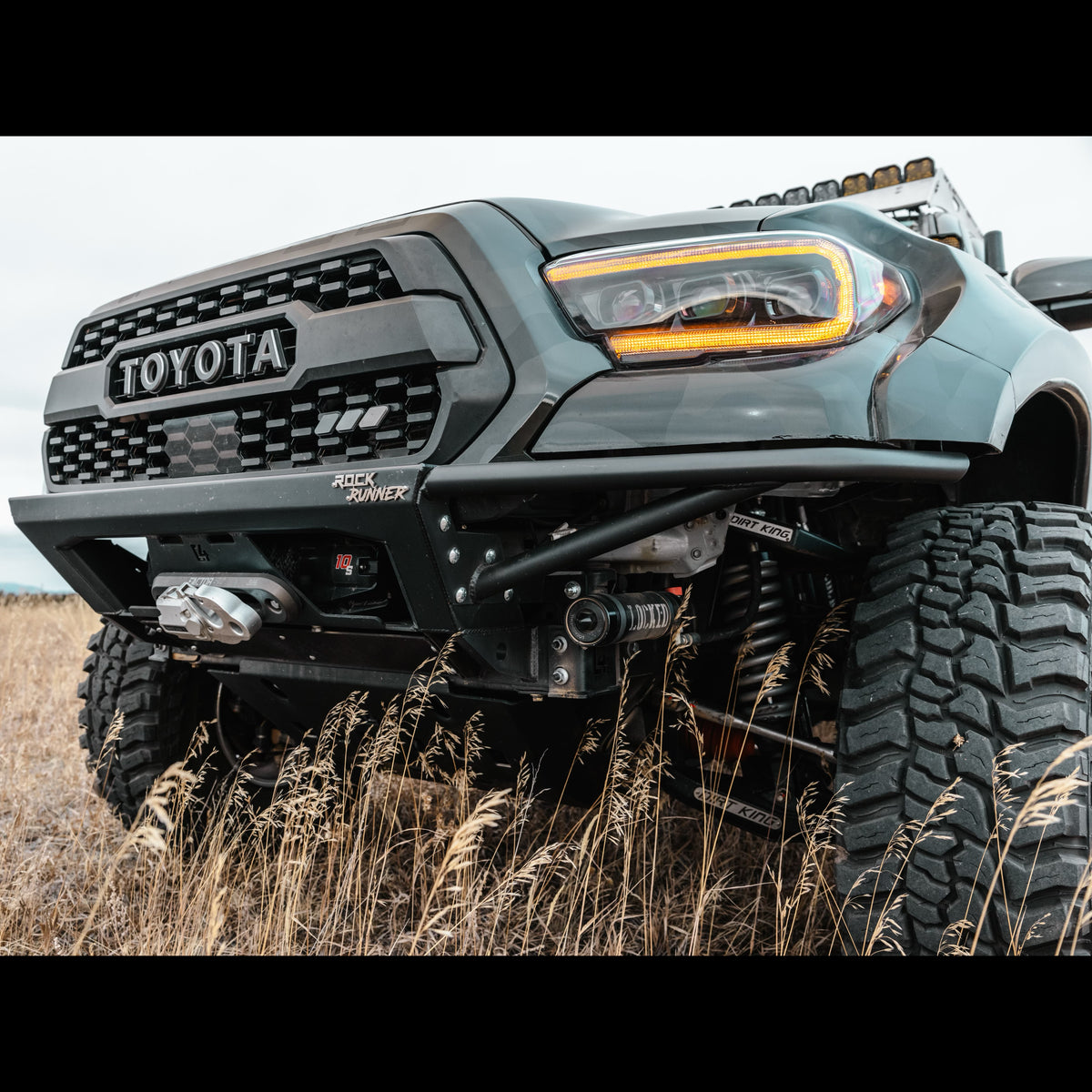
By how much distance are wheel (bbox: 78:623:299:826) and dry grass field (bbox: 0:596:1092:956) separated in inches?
3.8

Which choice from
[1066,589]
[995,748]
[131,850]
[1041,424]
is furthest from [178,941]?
[1041,424]

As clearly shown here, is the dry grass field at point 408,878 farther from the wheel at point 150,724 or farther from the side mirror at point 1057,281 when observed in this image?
the side mirror at point 1057,281

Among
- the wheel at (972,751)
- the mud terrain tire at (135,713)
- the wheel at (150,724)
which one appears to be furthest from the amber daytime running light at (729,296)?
the mud terrain tire at (135,713)

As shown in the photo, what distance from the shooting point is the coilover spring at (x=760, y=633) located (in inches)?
88.1

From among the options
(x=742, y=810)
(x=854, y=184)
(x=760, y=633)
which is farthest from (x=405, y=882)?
(x=854, y=184)

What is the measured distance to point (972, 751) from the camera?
1660 millimetres

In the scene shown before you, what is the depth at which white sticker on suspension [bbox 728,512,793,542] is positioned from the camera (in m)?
1.94

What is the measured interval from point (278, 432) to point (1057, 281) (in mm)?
1936

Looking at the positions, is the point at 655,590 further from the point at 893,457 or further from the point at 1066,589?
the point at 1066,589

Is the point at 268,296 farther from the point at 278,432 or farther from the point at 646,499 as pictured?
the point at 646,499

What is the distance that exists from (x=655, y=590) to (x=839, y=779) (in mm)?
522

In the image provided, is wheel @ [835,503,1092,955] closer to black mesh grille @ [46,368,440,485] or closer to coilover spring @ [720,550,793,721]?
coilover spring @ [720,550,793,721]

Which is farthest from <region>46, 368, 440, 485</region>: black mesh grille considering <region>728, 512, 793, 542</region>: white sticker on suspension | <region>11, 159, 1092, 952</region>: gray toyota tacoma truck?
<region>728, 512, 793, 542</region>: white sticker on suspension

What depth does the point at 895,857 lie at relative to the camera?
1714mm
